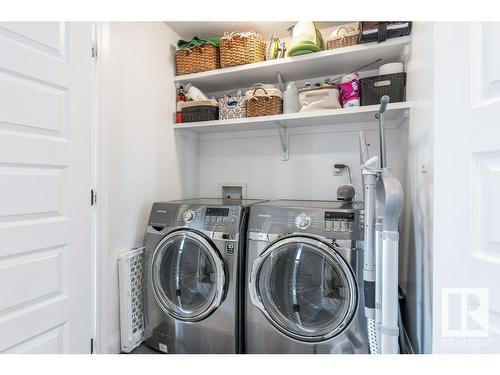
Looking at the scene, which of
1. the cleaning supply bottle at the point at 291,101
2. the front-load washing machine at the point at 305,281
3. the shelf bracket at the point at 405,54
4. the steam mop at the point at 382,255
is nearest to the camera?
the steam mop at the point at 382,255

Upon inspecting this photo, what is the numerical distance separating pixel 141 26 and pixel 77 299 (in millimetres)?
1893

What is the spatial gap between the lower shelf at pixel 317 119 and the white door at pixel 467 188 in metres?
0.89

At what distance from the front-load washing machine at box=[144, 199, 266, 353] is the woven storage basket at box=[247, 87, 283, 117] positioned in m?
0.76

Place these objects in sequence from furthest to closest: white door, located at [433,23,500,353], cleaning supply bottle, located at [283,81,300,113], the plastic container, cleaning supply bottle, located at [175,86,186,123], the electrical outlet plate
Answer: the electrical outlet plate < cleaning supply bottle, located at [175,86,186,123] < cleaning supply bottle, located at [283,81,300,113] < the plastic container < white door, located at [433,23,500,353]

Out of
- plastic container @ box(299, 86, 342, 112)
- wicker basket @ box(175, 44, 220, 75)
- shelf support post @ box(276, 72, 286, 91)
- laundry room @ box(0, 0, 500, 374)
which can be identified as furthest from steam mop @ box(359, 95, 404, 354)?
wicker basket @ box(175, 44, 220, 75)

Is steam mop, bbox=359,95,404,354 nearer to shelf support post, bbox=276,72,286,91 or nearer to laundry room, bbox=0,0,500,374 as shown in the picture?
laundry room, bbox=0,0,500,374

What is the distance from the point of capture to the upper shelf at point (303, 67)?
170 centimetres

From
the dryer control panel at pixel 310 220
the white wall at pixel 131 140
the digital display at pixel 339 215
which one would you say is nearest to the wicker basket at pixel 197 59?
the white wall at pixel 131 140

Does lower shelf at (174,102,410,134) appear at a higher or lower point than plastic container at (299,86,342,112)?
lower

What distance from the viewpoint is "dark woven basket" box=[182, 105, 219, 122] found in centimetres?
213

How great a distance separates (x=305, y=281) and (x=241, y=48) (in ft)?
5.78

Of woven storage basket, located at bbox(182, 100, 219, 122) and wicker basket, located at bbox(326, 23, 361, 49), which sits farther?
woven storage basket, located at bbox(182, 100, 219, 122)
